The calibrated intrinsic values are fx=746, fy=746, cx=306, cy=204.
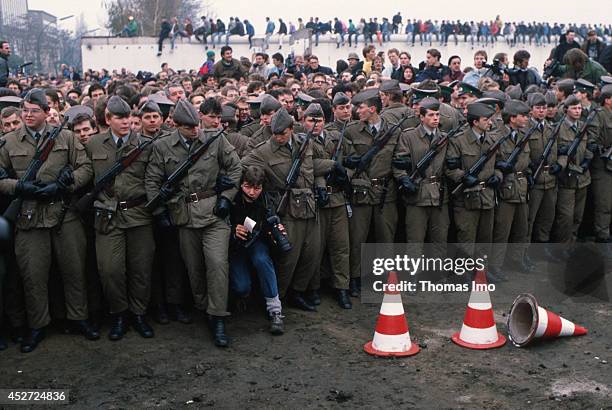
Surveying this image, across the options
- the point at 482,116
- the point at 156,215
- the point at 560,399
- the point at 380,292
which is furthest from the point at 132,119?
the point at 560,399

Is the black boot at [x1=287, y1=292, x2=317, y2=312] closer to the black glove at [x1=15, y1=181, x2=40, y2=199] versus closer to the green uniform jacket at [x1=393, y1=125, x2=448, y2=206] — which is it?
the green uniform jacket at [x1=393, y1=125, x2=448, y2=206]

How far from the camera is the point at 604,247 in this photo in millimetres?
9461

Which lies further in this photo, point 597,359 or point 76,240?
point 76,240

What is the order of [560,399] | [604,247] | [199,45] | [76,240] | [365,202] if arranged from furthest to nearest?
[199,45] < [604,247] < [365,202] < [76,240] < [560,399]

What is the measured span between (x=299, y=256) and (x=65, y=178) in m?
2.26

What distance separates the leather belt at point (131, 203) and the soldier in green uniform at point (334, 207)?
5.54ft

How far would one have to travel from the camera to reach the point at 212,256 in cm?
639

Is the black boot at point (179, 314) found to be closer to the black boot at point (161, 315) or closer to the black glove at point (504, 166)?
the black boot at point (161, 315)

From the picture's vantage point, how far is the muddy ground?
5293 mm

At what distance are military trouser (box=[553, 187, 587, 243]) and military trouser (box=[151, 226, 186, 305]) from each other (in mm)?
4750

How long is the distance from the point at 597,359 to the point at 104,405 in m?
3.83

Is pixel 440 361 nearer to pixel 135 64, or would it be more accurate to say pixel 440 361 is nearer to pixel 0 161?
pixel 0 161

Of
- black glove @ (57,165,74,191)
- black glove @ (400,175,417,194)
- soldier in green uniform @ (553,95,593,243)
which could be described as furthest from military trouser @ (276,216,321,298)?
soldier in green uniform @ (553,95,593,243)

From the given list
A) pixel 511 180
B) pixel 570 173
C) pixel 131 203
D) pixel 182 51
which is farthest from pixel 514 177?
pixel 182 51
